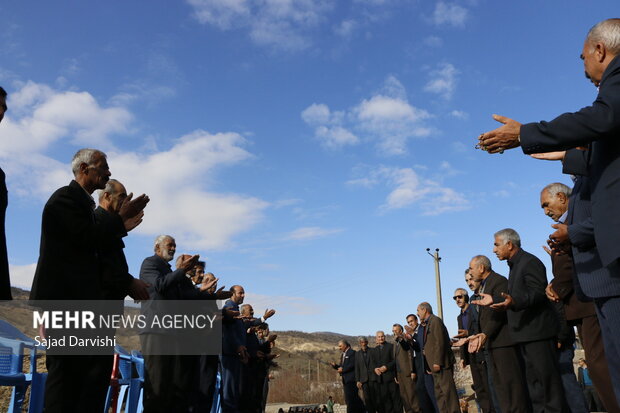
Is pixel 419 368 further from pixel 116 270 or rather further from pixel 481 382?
pixel 116 270

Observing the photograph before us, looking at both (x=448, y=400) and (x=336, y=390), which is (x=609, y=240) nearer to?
(x=448, y=400)

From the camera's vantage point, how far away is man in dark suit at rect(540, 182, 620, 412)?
3.49 metres

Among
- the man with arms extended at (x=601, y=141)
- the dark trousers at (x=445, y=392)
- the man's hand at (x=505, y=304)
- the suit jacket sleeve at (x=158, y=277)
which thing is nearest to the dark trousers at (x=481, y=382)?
the dark trousers at (x=445, y=392)

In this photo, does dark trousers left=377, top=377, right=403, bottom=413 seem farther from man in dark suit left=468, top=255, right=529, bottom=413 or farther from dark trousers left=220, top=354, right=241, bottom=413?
man in dark suit left=468, top=255, right=529, bottom=413

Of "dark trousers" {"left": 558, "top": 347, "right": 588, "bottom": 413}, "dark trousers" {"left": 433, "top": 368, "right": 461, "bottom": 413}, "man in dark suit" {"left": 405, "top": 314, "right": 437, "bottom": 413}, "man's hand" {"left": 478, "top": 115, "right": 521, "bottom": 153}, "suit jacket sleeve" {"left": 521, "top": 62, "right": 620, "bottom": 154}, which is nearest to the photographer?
"suit jacket sleeve" {"left": 521, "top": 62, "right": 620, "bottom": 154}

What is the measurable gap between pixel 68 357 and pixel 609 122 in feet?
10.8

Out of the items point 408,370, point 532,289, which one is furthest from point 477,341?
point 408,370

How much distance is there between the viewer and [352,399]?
14656mm

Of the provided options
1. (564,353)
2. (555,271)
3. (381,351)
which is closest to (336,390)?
(381,351)

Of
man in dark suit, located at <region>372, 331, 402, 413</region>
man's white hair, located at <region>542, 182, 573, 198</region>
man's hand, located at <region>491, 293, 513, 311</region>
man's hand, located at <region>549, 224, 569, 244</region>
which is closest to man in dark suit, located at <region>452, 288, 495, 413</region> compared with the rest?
man's hand, located at <region>491, 293, 513, 311</region>

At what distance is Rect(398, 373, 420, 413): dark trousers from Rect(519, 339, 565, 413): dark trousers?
21.4 ft

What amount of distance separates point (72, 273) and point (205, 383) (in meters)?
3.69

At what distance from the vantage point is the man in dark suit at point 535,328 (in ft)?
15.8

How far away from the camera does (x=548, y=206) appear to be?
4.63 m
